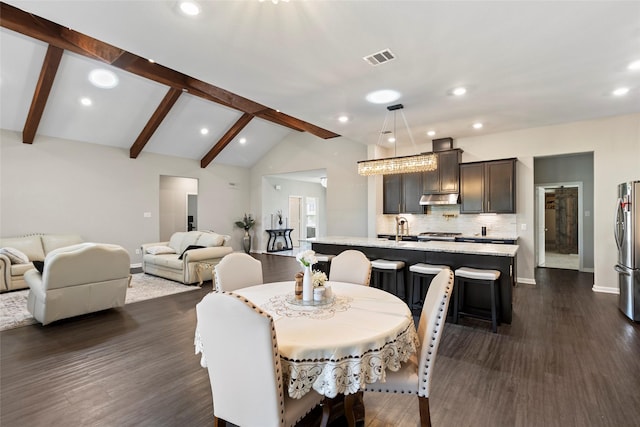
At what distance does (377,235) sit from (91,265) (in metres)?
5.34

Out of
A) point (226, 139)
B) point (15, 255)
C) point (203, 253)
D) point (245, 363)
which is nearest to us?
point (245, 363)

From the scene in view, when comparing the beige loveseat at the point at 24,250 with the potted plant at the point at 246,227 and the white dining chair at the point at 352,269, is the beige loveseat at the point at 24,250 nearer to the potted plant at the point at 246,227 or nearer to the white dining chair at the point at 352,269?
the potted plant at the point at 246,227

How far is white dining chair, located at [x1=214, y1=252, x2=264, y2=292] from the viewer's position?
8.34 ft

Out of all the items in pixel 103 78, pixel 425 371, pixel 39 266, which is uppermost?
pixel 103 78

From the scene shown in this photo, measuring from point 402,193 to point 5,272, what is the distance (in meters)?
7.46

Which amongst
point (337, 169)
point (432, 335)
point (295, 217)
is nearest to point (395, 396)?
point (432, 335)

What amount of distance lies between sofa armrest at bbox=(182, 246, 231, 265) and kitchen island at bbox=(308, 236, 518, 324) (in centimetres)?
237

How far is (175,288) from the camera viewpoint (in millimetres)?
5398

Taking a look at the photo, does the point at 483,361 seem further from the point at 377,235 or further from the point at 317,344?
the point at 377,235

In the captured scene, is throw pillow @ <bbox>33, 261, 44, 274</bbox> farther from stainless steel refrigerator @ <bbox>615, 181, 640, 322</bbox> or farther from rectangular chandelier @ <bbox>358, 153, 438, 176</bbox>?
stainless steel refrigerator @ <bbox>615, 181, 640, 322</bbox>

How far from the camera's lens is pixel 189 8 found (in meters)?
2.27

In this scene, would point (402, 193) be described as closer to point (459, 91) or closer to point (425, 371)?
point (459, 91)

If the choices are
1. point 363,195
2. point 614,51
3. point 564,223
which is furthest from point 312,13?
point 564,223

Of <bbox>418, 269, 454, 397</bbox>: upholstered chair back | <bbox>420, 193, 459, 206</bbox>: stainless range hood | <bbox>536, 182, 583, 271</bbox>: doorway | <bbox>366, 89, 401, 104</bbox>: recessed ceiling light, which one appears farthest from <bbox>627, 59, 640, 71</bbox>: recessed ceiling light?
<bbox>536, 182, 583, 271</bbox>: doorway
